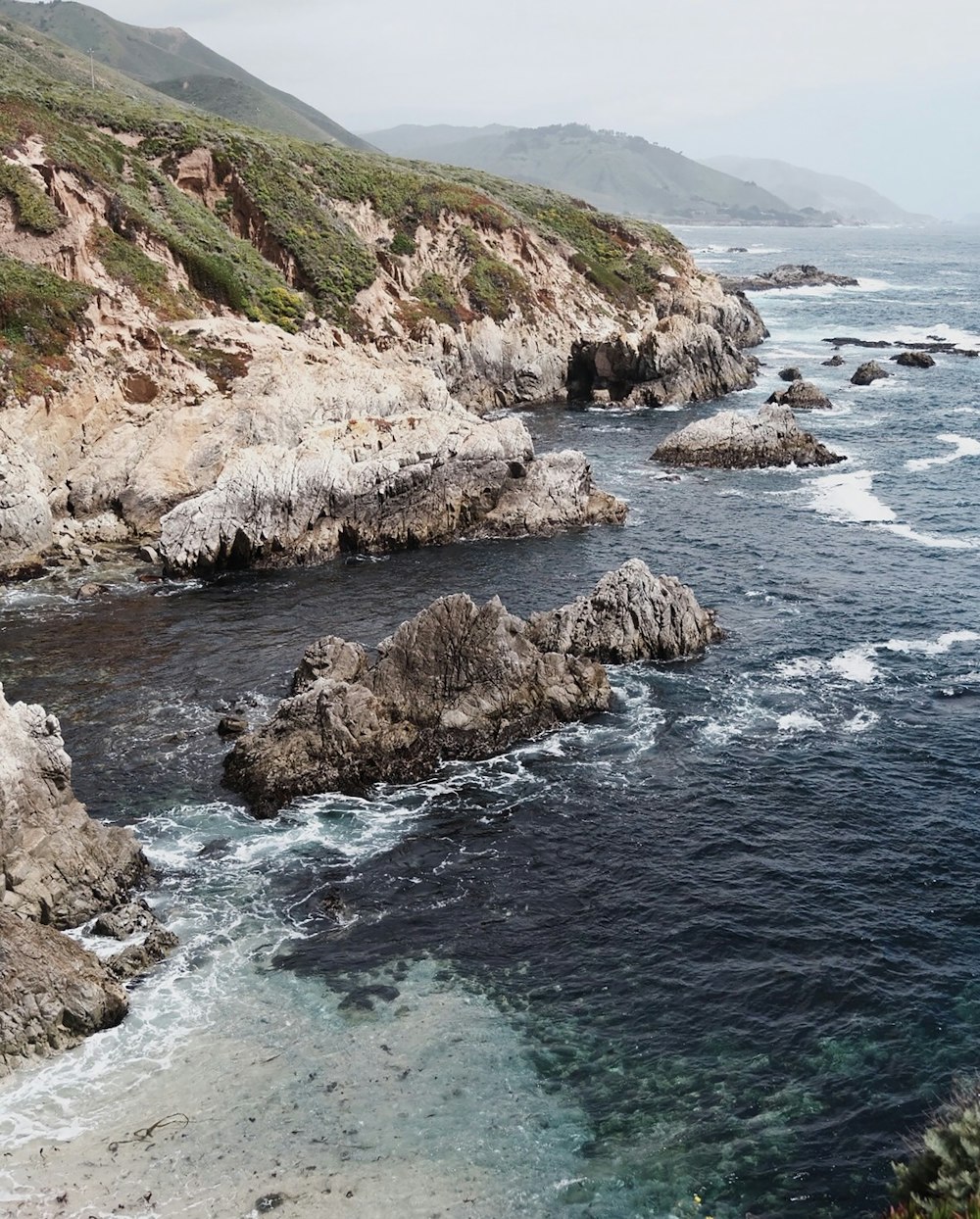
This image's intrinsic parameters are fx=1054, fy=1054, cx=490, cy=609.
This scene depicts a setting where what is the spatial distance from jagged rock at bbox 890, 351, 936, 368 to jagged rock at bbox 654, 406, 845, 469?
46.4 meters

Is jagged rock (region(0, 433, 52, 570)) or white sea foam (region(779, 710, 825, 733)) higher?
jagged rock (region(0, 433, 52, 570))

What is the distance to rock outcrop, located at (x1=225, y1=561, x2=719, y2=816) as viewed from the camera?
37.9m

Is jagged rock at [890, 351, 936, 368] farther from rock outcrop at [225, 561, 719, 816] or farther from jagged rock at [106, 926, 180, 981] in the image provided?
jagged rock at [106, 926, 180, 981]

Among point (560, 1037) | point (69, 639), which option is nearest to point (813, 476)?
point (69, 639)

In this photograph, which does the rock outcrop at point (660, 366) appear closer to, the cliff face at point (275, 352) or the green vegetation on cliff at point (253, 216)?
the cliff face at point (275, 352)

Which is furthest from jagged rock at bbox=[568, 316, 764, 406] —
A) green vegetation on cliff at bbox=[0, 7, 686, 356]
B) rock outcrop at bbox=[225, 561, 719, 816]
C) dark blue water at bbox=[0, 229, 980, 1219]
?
rock outcrop at bbox=[225, 561, 719, 816]

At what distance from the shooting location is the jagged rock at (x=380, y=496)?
59.4m

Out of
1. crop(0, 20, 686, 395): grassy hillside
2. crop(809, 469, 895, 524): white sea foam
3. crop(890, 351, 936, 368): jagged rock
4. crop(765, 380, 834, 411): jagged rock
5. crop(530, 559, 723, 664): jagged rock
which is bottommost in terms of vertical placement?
crop(530, 559, 723, 664): jagged rock

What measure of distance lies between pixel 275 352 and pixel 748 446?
Answer: 3668 cm

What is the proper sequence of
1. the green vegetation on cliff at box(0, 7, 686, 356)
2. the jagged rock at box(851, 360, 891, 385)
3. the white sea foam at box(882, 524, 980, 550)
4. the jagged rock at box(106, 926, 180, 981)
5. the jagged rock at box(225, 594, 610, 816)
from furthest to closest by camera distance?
the jagged rock at box(851, 360, 891, 385) < the green vegetation on cliff at box(0, 7, 686, 356) < the white sea foam at box(882, 524, 980, 550) < the jagged rock at box(225, 594, 610, 816) < the jagged rock at box(106, 926, 180, 981)

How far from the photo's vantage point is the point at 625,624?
154 feet

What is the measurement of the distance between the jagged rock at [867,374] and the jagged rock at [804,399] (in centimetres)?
1289

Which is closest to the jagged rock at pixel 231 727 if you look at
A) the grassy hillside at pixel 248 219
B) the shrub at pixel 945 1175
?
the shrub at pixel 945 1175

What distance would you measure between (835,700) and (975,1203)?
92.9 feet
